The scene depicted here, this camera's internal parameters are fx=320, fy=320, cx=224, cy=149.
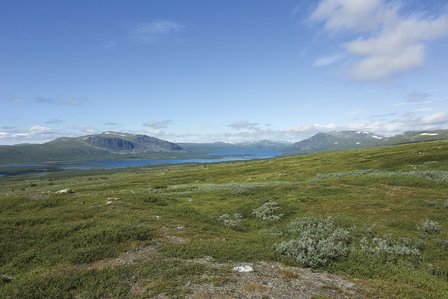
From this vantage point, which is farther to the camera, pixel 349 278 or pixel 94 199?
pixel 94 199

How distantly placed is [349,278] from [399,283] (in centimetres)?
239

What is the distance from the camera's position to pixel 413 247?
2152 centimetres

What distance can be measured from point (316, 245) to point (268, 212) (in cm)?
1151

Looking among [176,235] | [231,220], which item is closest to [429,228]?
[231,220]

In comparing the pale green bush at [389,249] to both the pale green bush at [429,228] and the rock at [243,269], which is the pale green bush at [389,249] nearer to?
the pale green bush at [429,228]

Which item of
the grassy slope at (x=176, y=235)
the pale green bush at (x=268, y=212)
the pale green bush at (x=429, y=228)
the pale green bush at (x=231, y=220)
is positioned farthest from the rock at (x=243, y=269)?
the pale green bush at (x=429, y=228)

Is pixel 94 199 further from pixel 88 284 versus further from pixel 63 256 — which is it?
pixel 88 284

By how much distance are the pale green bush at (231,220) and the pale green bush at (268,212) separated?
1908 millimetres

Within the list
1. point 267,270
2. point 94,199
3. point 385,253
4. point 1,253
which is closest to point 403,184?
point 385,253

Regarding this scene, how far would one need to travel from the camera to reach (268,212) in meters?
32.2

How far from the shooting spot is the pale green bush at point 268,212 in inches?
1217

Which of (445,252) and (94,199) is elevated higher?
(94,199)

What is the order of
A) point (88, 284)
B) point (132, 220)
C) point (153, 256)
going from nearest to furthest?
point (88, 284) → point (153, 256) → point (132, 220)

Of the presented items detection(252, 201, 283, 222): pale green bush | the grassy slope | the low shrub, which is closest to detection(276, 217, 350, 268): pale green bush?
the grassy slope
